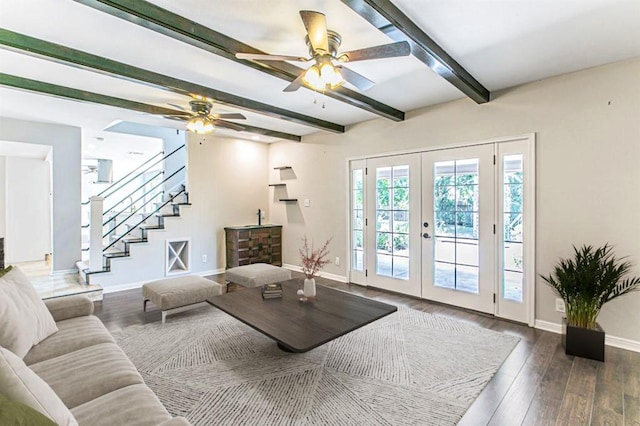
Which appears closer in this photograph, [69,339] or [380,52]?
[69,339]

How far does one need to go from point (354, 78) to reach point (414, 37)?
1.70 feet

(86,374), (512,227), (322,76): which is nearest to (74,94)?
(322,76)

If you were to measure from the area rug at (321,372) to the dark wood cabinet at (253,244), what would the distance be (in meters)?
2.34

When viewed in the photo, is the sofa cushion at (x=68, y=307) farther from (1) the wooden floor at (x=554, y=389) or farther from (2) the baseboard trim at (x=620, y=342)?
(2) the baseboard trim at (x=620, y=342)

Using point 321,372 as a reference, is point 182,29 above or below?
above

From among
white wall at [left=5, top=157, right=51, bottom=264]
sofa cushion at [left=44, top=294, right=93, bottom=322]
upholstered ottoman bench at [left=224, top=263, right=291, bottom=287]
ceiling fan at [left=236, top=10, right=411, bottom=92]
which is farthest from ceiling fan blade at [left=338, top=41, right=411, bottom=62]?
white wall at [left=5, top=157, right=51, bottom=264]

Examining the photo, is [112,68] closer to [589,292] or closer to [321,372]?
[321,372]

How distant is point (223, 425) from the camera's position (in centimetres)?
189

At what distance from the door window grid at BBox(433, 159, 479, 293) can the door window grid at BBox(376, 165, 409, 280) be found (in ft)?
1.54

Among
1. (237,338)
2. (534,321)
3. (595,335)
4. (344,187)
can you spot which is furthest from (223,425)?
(344,187)

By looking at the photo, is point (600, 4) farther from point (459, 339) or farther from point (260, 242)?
point (260, 242)

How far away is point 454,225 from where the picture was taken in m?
4.01

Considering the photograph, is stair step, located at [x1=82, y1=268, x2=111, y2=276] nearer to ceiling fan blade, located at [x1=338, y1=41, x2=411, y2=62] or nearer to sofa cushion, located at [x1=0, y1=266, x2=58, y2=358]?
sofa cushion, located at [x1=0, y1=266, x2=58, y2=358]

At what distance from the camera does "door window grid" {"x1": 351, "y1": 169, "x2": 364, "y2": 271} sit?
5.11 m
